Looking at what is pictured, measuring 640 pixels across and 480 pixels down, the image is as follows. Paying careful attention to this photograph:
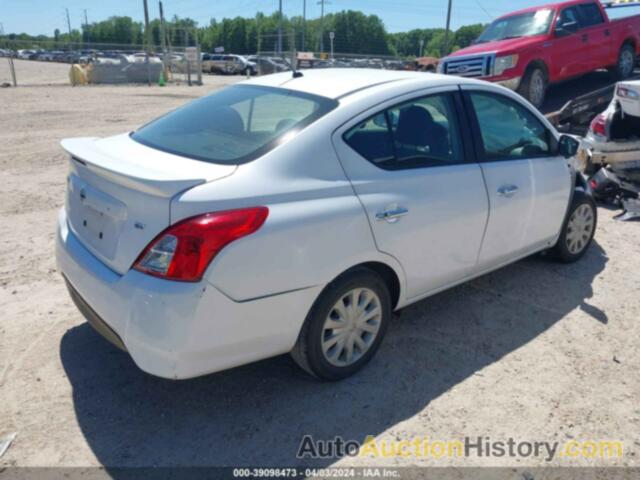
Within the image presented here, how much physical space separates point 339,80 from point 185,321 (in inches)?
73.9

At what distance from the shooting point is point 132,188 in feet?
8.60

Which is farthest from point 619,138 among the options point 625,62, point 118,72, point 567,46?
point 118,72

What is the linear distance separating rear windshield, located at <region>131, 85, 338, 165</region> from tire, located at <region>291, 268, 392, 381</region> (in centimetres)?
85

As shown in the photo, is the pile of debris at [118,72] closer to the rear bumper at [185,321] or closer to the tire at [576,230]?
the tire at [576,230]

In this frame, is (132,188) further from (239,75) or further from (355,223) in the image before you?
(239,75)

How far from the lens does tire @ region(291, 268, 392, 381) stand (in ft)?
9.57

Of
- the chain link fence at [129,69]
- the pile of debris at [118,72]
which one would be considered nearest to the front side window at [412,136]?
the chain link fence at [129,69]

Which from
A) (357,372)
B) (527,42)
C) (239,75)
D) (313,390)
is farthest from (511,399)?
(239,75)

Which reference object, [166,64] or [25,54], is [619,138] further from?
[25,54]

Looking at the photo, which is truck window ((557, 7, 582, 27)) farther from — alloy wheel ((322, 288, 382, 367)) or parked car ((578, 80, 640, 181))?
alloy wheel ((322, 288, 382, 367))

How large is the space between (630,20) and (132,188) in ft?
39.2

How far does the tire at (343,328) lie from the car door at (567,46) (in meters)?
8.33

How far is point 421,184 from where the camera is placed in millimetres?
3270

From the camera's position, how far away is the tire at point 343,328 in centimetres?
292
